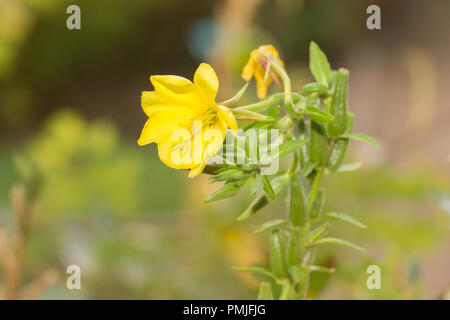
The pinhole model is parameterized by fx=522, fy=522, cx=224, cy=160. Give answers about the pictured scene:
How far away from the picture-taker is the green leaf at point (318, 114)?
20 cm

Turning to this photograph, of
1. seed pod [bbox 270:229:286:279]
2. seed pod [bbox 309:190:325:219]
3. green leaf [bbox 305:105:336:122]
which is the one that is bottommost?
seed pod [bbox 270:229:286:279]

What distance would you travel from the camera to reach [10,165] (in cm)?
238

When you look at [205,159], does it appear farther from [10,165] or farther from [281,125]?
[10,165]

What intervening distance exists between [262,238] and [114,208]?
0.33 metres

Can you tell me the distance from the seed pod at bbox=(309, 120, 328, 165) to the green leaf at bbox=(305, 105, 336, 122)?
0.7 inches

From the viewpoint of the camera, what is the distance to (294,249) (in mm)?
221

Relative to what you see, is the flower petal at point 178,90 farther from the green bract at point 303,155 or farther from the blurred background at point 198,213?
the blurred background at point 198,213

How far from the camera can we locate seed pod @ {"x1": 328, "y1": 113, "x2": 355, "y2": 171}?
0.22 meters

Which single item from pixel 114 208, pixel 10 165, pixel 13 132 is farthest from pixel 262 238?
pixel 13 132

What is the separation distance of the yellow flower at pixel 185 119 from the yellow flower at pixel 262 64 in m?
0.04

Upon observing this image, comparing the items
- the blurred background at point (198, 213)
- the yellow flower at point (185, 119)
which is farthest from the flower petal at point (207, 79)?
the blurred background at point (198, 213)

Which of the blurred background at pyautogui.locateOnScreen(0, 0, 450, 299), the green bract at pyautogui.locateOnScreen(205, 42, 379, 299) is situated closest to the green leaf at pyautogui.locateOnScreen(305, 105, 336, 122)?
the green bract at pyautogui.locateOnScreen(205, 42, 379, 299)

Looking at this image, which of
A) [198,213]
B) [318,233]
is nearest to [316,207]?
[318,233]

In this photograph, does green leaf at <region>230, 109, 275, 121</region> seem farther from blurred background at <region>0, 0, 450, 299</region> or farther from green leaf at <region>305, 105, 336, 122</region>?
blurred background at <region>0, 0, 450, 299</region>
